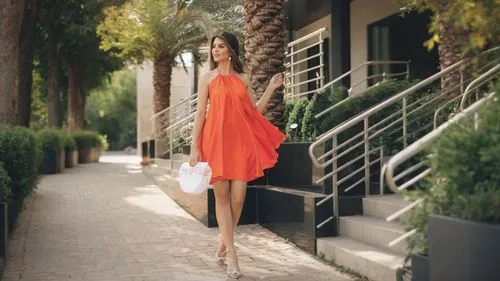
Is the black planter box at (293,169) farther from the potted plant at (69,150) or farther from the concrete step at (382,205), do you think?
the potted plant at (69,150)

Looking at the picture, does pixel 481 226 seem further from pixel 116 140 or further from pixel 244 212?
pixel 116 140

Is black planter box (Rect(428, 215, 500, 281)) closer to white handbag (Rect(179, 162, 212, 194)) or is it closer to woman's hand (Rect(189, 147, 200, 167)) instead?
white handbag (Rect(179, 162, 212, 194))

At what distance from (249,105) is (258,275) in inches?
61.3

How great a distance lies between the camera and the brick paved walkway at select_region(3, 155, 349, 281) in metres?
5.80

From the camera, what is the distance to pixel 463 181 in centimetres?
347

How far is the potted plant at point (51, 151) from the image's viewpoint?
61.9 feet

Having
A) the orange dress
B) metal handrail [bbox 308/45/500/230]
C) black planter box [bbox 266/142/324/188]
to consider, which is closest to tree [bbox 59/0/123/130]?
black planter box [bbox 266/142/324/188]

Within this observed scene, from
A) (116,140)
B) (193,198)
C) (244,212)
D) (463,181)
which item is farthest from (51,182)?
(116,140)

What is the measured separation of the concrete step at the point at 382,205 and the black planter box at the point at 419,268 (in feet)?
7.21

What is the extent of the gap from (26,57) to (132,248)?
39.5 ft

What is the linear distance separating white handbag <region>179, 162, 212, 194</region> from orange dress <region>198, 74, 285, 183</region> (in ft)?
0.31

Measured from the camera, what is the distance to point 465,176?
3.45 m

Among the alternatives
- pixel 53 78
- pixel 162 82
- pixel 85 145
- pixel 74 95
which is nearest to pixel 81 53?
pixel 74 95

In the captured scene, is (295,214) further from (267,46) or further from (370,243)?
(267,46)
